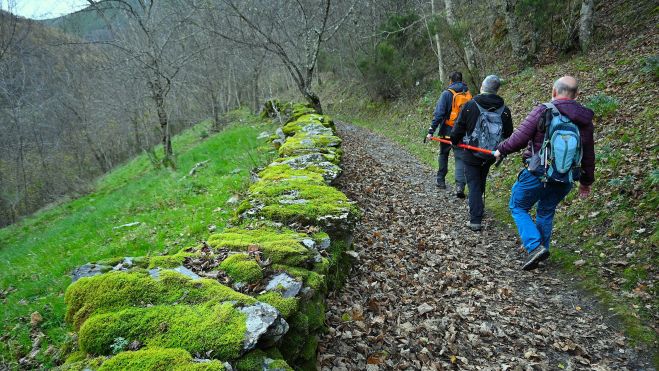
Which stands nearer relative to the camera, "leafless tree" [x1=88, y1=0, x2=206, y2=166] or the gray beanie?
the gray beanie

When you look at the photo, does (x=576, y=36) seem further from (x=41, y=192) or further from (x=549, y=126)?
(x=41, y=192)

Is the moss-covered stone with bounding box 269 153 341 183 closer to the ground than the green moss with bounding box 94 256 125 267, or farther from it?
closer to the ground

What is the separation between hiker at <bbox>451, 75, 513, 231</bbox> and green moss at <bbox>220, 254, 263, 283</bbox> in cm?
463

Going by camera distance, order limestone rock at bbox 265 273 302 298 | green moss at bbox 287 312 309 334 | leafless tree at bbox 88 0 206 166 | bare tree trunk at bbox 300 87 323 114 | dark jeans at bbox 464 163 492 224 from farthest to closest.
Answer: bare tree trunk at bbox 300 87 323 114 < leafless tree at bbox 88 0 206 166 < dark jeans at bbox 464 163 492 224 < limestone rock at bbox 265 273 302 298 < green moss at bbox 287 312 309 334

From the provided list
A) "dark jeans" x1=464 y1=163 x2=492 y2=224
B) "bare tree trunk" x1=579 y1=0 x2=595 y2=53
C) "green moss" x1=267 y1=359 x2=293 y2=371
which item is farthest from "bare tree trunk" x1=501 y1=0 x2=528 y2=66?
"green moss" x1=267 y1=359 x2=293 y2=371

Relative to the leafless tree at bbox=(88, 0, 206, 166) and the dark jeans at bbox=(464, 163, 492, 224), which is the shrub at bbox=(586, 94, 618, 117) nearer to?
the dark jeans at bbox=(464, 163, 492, 224)

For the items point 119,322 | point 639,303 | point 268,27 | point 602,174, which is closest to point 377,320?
point 119,322

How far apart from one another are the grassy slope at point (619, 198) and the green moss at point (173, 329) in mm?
4250

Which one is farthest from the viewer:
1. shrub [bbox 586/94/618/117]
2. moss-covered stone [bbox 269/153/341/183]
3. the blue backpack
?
shrub [bbox 586/94/618/117]

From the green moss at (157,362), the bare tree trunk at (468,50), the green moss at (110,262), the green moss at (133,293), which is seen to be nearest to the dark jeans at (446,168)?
the green moss at (133,293)

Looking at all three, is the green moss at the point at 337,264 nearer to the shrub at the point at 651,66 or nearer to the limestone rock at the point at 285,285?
the limestone rock at the point at 285,285

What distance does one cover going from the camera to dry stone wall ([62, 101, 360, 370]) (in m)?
2.60

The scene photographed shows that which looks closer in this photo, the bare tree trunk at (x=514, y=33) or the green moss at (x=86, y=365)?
the green moss at (x=86, y=365)

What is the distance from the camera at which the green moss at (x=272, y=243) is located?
3.97 meters
